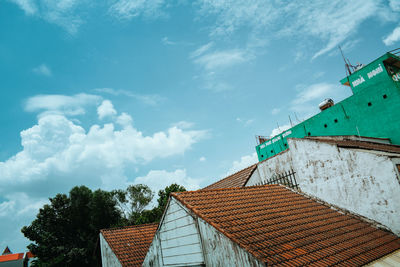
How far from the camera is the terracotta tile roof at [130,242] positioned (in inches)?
507

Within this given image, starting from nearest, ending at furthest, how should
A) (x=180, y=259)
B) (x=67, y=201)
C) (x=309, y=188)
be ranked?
→ (x=180, y=259)
(x=309, y=188)
(x=67, y=201)

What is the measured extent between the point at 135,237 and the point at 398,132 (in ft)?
67.7

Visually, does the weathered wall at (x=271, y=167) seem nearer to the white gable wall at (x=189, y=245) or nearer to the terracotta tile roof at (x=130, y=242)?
the white gable wall at (x=189, y=245)

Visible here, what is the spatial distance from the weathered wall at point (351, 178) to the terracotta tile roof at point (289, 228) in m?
0.41

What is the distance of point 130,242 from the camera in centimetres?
1435

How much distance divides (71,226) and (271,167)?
29.3 m

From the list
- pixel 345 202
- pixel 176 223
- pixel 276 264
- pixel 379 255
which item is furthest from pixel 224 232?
pixel 345 202

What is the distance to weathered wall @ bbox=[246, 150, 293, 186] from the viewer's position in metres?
11.3

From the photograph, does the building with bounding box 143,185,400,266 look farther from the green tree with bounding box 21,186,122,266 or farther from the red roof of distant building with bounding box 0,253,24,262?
the red roof of distant building with bounding box 0,253,24,262

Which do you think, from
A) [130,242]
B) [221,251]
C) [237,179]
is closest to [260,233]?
[221,251]

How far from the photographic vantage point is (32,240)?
96.2 ft

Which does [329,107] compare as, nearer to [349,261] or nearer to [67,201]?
→ [349,261]

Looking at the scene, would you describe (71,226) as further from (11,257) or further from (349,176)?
(11,257)

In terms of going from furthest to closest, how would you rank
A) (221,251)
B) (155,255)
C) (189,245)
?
(155,255)
(189,245)
(221,251)
